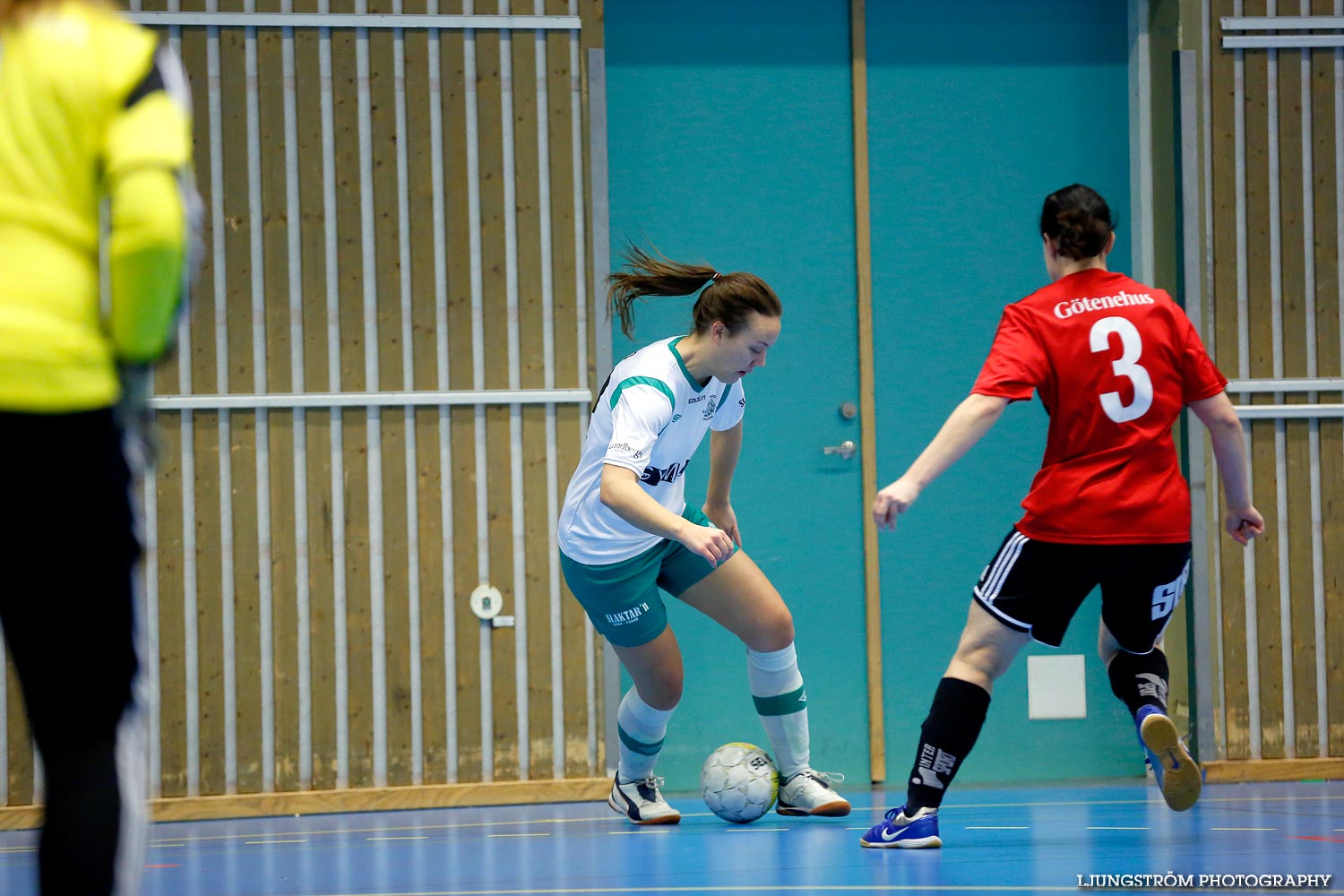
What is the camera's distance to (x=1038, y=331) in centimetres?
345

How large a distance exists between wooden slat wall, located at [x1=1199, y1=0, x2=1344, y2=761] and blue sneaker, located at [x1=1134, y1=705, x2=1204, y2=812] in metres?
2.60

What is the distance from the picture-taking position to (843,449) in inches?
238

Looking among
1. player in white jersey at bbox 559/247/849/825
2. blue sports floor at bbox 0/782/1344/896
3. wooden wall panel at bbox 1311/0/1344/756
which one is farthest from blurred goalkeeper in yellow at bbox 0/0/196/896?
wooden wall panel at bbox 1311/0/1344/756

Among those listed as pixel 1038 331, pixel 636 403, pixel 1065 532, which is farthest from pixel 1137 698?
pixel 636 403

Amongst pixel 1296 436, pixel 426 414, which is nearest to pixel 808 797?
pixel 426 414

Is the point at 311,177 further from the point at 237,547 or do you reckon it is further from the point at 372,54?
the point at 237,547

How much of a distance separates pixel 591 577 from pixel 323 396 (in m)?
2.11

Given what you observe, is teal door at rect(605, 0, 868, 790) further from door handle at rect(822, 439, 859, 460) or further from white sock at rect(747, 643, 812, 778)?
white sock at rect(747, 643, 812, 778)

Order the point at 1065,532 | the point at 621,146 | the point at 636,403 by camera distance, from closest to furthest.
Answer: the point at 1065,532 → the point at 636,403 → the point at 621,146

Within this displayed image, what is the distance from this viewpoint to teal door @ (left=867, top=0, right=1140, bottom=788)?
20.0ft

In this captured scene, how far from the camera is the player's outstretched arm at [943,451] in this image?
3.12m

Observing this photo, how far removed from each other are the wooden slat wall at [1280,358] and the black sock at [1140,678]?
2.48 metres

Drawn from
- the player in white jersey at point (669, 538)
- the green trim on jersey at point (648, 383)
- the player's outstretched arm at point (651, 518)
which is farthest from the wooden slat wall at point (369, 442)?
the player's outstretched arm at point (651, 518)

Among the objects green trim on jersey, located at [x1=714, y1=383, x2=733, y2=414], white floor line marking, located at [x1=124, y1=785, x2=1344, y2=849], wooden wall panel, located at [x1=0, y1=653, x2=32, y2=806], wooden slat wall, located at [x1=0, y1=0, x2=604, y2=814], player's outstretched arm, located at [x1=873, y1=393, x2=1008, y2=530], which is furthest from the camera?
wooden slat wall, located at [x1=0, y1=0, x2=604, y2=814]
